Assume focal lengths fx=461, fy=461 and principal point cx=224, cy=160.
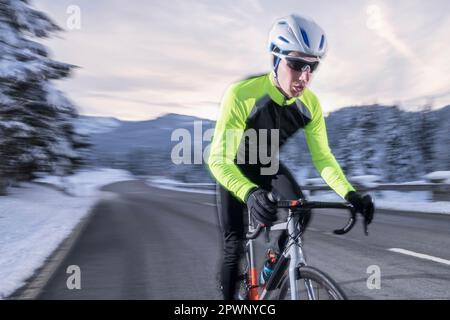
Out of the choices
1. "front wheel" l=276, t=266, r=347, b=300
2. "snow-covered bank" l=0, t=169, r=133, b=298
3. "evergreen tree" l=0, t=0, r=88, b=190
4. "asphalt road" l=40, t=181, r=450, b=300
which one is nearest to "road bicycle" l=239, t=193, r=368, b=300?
"front wheel" l=276, t=266, r=347, b=300

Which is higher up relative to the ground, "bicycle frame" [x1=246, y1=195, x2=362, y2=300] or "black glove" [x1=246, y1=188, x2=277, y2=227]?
"black glove" [x1=246, y1=188, x2=277, y2=227]

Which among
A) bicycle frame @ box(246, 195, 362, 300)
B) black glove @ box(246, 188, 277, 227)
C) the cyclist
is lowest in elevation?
bicycle frame @ box(246, 195, 362, 300)

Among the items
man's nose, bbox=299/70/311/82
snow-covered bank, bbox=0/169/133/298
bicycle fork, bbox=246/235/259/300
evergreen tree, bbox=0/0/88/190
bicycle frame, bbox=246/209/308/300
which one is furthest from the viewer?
evergreen tree, bbox=0/0/88/190

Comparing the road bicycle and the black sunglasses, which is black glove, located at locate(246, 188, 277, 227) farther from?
the black sunglasses

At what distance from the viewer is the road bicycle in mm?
2555

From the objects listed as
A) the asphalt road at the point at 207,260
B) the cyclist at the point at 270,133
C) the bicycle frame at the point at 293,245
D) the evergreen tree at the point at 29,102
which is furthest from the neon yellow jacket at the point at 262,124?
the evergreen tree at the point at 29,102

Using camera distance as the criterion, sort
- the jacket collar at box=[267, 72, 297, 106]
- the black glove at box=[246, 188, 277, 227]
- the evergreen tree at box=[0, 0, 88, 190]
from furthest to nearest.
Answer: the evergreen tree at box=[0, 0, 88, 190], the jacket collar at box=[267, 72, 297, 106], the black glove at box=[246, 188, 277, 227]

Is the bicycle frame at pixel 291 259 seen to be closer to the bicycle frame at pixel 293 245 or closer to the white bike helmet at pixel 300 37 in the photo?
the bicycle frame at pixel 293 245

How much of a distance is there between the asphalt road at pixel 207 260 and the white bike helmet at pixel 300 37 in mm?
2849

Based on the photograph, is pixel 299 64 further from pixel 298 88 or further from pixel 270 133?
pixel 270 133

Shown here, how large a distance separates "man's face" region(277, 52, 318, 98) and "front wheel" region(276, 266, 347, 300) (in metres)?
1.14

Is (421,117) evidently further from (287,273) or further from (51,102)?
(287,273)

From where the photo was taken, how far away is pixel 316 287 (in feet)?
8.59
